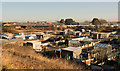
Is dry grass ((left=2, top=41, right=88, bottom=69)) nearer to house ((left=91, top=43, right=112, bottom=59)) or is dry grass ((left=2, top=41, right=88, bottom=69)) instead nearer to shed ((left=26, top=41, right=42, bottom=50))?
house ((left=91, top=43, right=112, bottom=59))

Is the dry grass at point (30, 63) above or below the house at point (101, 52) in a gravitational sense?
above

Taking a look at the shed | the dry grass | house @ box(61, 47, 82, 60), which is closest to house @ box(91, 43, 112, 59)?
house @ box(61, 47, 82, 60)

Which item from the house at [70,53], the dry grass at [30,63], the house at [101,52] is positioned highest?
the dry grass at [30,63]

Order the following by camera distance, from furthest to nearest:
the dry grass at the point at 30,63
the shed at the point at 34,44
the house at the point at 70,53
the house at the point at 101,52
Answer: the shed at the point at 34,44 < the house at the point at 101,52 < the house at the point at 70,53 < the dry grass at the point at 30,63

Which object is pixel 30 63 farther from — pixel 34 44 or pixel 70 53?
pixel 34 44

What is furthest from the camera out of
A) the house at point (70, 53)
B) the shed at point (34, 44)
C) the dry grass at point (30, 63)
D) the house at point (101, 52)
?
the shed at point (34, 44)

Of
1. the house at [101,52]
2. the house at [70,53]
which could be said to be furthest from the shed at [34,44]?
the house at [101,52]

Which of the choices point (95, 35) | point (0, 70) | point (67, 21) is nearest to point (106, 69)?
point (0, 70)

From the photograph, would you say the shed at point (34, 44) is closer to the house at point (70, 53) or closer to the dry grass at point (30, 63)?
the house at point (70, 53)

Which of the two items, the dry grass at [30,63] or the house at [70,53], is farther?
the house at [70,53]

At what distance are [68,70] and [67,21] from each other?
194 feet

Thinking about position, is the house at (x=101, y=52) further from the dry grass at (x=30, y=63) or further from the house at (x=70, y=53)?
the dry grass at (x=30, y=63)

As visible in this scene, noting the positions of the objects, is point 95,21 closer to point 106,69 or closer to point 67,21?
point 67,21

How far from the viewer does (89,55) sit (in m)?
9.73
